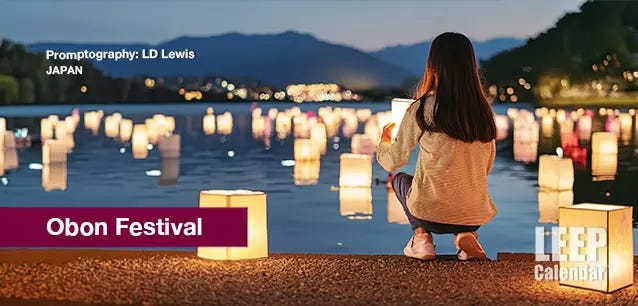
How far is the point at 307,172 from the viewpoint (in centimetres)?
1420

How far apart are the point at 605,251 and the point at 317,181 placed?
27.6 ft

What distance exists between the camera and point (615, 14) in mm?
71250

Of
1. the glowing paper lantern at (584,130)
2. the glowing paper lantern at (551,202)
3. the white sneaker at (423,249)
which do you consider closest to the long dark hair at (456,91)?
the white sneaker at (423,249)

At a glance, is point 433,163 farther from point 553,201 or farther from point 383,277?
point 553,201

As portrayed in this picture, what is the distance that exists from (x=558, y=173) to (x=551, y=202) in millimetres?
1018

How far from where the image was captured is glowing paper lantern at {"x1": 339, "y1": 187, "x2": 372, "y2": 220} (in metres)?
9.37

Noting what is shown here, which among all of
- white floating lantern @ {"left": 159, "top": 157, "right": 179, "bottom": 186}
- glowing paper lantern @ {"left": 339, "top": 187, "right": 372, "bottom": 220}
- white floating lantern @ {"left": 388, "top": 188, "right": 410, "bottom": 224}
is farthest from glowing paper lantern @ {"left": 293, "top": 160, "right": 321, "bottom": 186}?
white floating lantern @ {"left": 388, "top": 188, "right": 410, "bottom": 224}

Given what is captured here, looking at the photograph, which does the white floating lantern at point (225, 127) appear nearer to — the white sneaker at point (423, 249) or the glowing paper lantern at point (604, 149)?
the glowing paper lantern at point (604, 149)

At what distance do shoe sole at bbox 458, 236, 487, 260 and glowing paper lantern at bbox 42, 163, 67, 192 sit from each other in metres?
7.38

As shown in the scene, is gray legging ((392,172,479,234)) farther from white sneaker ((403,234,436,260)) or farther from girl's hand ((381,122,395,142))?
girl's hand ((381,122,395,142))

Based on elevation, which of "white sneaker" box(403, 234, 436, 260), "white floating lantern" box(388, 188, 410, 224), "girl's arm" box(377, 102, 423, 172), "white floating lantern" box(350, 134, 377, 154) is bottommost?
"white floating lantern" box(388, 188, 410, 224)

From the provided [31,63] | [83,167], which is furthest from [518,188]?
[31,63]

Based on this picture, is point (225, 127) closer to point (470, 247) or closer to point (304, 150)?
point (304, 150)

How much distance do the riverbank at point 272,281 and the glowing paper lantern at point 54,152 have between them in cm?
1014
